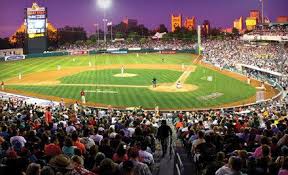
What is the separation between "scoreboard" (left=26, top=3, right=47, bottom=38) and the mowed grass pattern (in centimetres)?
2965

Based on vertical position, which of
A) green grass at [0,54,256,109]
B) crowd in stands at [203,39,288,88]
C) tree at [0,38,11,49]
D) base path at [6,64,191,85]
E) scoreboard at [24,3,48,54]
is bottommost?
green grass at [0,54,256,109]

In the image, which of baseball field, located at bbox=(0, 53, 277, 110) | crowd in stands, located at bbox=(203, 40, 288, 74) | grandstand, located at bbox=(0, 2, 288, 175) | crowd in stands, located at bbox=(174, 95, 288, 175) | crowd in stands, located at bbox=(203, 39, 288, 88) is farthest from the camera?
crowd in stands, located at bbox=(203, 40, 288, 74)

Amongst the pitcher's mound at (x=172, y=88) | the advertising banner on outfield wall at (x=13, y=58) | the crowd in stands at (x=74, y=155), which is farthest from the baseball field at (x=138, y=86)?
the crowd in stands at (x=74, y=155)

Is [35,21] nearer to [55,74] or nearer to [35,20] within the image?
[35,20]

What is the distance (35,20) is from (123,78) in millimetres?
39878

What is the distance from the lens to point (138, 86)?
45.6 meters

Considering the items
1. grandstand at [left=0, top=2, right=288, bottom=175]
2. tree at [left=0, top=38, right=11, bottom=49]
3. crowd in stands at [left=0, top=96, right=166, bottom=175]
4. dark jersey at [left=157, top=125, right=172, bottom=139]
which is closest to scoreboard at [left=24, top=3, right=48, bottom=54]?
grandstand at [left=0, top=2, right=288, bottom=175]

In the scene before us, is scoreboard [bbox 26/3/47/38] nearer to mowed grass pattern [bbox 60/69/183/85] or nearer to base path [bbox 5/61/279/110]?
base path [bbox 5/61/279/110]

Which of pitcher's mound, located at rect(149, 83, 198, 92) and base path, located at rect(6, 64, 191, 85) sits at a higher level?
base path, located at rect(6, 64, 191, 85)

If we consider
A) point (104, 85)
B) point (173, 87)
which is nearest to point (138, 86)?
point (173, 87)

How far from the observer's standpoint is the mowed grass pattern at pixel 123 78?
163 ft

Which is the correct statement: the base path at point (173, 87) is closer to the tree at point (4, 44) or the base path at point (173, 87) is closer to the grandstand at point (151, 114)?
the grandstand at point (151, 114)

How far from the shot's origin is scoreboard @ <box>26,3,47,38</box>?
8344cm

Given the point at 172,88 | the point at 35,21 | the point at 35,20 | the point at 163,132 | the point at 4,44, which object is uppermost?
the point at 35,20
